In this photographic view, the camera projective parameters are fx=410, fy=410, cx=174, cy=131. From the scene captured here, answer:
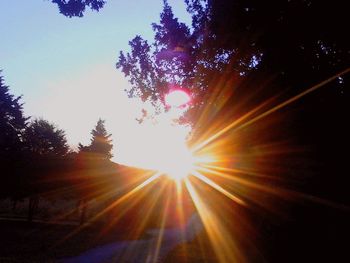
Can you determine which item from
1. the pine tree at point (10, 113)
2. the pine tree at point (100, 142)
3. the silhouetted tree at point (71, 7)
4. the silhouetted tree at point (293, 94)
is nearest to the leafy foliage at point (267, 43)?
the silhouetted tree at point (293, 94)

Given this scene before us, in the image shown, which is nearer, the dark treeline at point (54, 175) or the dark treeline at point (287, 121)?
the dark treeline at point (287, 121)

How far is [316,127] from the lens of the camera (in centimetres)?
955

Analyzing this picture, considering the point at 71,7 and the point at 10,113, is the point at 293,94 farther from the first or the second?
the point at 10,113

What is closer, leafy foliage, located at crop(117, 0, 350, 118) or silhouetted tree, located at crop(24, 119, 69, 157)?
leafy foliage, located at crop(117, 0, 350, 118)

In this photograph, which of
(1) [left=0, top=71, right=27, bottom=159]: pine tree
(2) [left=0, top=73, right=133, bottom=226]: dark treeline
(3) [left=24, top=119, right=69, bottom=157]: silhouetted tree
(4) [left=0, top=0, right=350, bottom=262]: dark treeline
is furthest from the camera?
(3) [left=24, top=119, right=69, bottom=157]: silhouetted tree

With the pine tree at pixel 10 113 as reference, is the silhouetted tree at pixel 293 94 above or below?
below

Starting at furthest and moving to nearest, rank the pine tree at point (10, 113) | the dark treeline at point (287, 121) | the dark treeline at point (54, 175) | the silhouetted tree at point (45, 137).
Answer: the silhouetted tree at point (45, 137), the pine tree at point (10, 113), the dark treeline at point (54, 175), the dark treeline at point (287, 121)

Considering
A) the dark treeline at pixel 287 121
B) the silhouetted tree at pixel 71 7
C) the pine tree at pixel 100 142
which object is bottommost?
the dark treeline at pixel 287 121

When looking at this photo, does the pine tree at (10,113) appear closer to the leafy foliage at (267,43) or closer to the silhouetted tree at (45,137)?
the silhouetted tree at (45,137)

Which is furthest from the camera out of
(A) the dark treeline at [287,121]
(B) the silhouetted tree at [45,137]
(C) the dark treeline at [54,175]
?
(B) the silhouetted tree at [45,137]

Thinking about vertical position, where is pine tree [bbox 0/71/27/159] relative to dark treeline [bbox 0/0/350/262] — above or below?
above

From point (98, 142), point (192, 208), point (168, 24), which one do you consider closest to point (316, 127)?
point (168, 24)

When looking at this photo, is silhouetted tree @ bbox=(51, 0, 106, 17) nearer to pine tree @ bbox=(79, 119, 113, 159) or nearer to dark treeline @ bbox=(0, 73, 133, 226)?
dark treeline @ bbox=(0, 73, 133, 226)

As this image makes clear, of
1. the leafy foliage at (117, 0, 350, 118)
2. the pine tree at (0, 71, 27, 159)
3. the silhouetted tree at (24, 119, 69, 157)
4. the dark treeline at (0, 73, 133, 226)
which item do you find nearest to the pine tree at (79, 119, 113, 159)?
the silhouetted tree at (24, 119, 69, 157)
